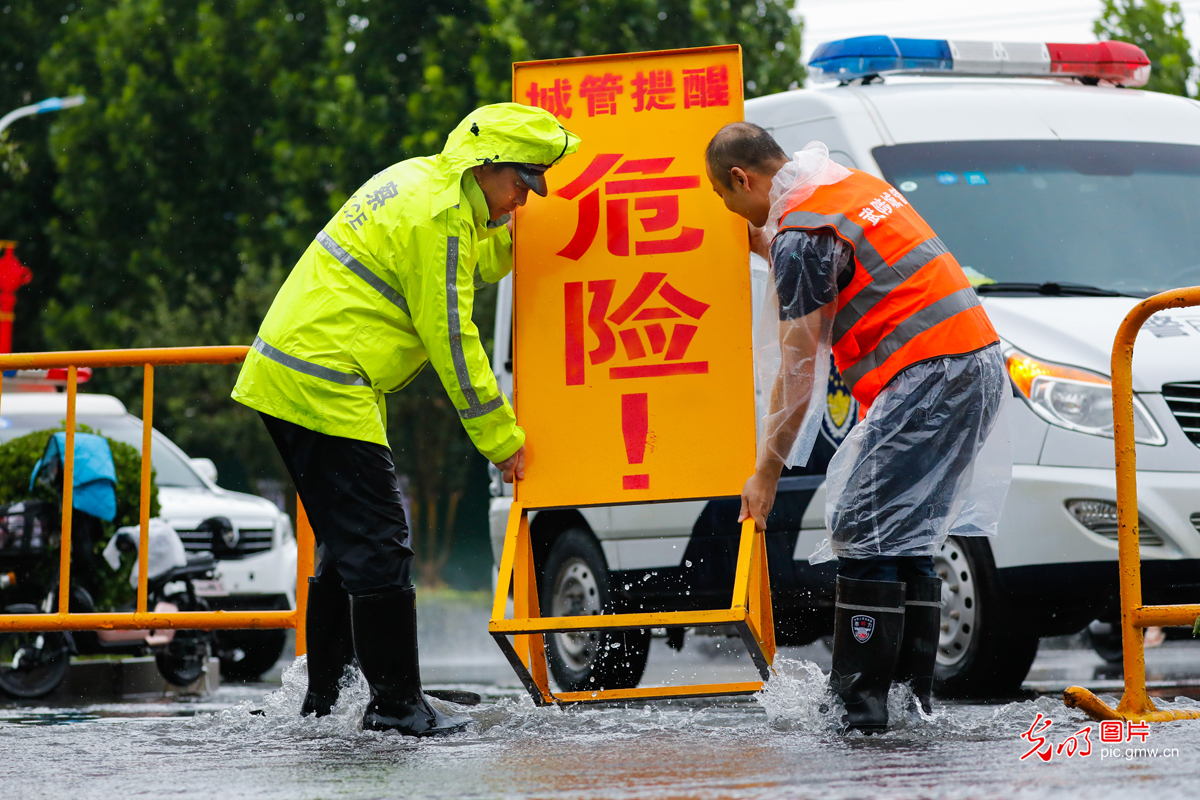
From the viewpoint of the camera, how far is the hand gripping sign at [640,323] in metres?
4.98

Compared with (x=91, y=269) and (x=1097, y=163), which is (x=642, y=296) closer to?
(x=1097, y=163)

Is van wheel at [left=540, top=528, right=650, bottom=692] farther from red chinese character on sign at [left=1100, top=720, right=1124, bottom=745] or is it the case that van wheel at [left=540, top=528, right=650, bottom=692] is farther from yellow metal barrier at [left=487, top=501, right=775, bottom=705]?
red chinese character on sign at [left=1100, top=720, right=1124, bottom=745]

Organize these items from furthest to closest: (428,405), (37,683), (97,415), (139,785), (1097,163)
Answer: (428,405) < (97,415) < (37,683) < (1097,163) < (139,785)

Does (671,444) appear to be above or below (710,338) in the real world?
below

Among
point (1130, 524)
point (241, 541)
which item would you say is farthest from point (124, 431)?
point (1130, 524)

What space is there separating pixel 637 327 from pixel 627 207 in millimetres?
397

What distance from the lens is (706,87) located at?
5.14m

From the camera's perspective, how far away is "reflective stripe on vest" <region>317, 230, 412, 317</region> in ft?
14.9

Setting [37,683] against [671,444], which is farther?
[37,683]

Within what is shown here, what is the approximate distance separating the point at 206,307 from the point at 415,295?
17311mm

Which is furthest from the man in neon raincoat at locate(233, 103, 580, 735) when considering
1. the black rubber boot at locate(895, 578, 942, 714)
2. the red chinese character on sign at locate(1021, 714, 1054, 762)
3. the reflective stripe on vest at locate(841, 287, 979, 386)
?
the red chinese character on sign at locate(1021, 714, 1054, 762)

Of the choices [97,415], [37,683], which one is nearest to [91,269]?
[97,415]

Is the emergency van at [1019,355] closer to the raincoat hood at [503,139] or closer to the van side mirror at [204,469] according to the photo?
the raincoat hood at [503,139]

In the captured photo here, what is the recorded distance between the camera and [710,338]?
4.99 meters
